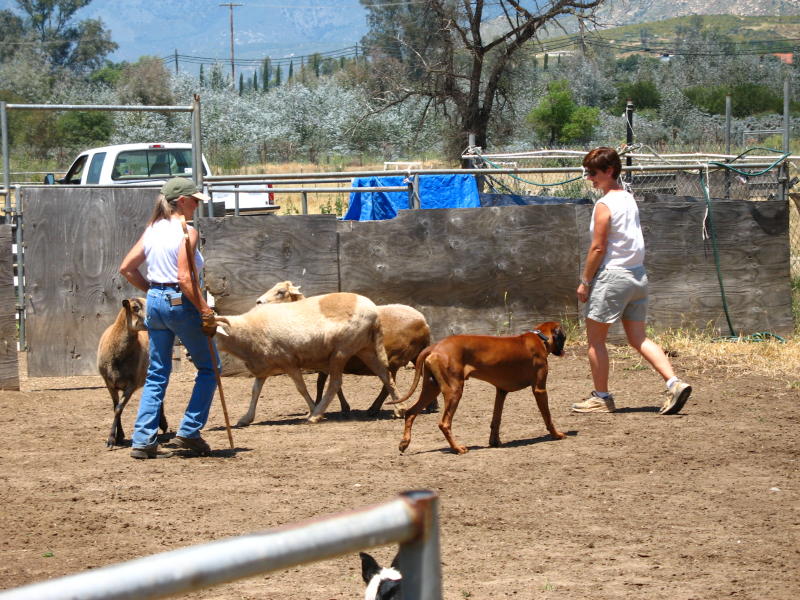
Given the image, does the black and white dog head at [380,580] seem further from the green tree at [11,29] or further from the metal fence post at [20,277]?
the green tree at [11,29]

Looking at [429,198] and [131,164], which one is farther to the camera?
[131,164]

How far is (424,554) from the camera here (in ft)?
5.74

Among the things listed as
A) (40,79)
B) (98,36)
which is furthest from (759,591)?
(98,36)

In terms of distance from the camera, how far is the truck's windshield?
16016 millimetres

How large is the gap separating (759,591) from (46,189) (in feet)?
25.3

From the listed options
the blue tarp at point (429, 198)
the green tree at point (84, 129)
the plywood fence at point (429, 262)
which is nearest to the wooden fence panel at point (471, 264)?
the plywood fence at point (429, 262)

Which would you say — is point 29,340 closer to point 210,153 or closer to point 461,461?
point 461,461

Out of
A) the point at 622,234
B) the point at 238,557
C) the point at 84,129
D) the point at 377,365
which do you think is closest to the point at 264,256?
the point at 377,365

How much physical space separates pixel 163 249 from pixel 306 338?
1809 mm

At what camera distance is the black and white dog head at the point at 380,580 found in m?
2.94

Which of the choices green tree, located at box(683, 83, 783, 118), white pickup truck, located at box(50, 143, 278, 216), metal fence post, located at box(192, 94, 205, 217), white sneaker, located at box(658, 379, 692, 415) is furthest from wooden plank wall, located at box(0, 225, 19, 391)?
green tree, located at box(683, 83, 783, 118)

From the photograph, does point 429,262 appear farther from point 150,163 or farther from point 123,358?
point 150,163

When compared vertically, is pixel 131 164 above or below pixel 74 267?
above

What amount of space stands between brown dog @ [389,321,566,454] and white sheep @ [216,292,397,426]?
147 cm
